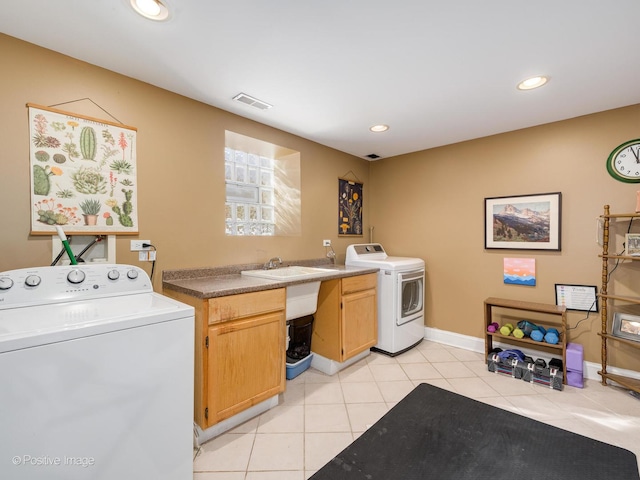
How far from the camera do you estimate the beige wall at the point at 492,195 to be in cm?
249

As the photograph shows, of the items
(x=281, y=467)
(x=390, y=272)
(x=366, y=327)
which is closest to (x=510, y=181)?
(x=390, y=272)

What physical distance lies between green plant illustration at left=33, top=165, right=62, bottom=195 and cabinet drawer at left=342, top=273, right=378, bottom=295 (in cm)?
213

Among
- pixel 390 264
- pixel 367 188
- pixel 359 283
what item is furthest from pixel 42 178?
pixel 367 188

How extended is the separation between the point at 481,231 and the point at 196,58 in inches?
118

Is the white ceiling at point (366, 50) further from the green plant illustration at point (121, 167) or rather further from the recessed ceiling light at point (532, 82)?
the green plant illustration at point (121, 167)

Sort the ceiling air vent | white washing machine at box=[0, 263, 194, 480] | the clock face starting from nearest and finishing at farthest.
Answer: white washing machine at box=[0, 263, 194, 480], the ceiling air vent, the clock face

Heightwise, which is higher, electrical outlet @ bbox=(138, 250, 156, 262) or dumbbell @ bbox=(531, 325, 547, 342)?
electrical outlet @ bbox=(138, 250, 156, 262)

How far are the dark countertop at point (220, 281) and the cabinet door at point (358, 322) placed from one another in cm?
25

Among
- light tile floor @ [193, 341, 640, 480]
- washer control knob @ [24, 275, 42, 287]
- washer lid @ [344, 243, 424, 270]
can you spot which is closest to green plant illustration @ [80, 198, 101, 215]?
washer control knob @ [24, 275, 42, 287]

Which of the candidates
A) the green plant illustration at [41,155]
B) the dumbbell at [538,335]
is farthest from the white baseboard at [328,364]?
the green plant illustration at [41,155]

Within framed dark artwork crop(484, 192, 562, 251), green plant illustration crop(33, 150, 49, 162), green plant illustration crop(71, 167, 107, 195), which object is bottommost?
framed dark artwork crop(484, 192, 562, 251)

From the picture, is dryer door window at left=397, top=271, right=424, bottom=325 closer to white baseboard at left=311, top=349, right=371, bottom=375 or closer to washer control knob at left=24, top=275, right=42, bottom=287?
white baseboard at left=311, top=349, right=371, bottom=375

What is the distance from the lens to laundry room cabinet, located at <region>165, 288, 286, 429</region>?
5.55ft

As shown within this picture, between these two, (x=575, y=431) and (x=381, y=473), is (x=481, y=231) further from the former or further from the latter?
(x=381, y=473)
